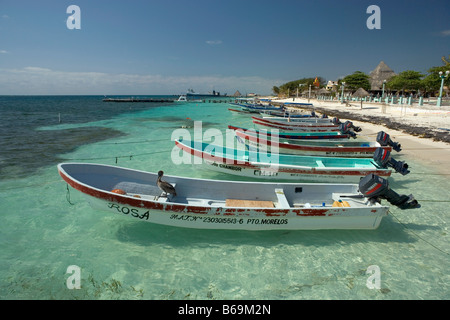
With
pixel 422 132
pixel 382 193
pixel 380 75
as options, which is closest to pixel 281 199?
pixel 382 193

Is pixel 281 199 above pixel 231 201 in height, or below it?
above

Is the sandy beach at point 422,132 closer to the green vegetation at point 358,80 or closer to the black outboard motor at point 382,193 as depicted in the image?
the black outboard motor at point 382,193

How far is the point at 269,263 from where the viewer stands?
5.71 m

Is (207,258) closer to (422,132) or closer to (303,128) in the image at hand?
(303,128)

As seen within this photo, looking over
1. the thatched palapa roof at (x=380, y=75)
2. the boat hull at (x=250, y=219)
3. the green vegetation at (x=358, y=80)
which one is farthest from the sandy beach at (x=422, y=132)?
the thatched palapa roof at (x=380, y=75)

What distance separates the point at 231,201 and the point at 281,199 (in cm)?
143

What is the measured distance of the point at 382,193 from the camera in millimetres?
6156

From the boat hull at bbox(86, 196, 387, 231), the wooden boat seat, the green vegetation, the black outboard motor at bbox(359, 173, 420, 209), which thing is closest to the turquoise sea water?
the boat hull at bbox(86, 196, 387, 231)

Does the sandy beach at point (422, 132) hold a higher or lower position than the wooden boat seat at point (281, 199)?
higher

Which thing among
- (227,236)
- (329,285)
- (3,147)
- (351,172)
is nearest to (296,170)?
(351,172)

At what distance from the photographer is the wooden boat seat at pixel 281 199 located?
6.50 meters

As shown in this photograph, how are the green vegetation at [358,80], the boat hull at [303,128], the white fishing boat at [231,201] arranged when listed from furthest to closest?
the green vegetation at [358,80]
the boat hull at [303,128]
the white fishing boat at [231,201]

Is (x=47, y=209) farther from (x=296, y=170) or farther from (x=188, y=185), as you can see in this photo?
(x=296, y=170)

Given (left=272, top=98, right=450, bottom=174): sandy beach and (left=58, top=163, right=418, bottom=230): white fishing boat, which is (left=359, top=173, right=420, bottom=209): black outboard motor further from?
(left=272, top=98, right=450, bottom=174): sandy beach
